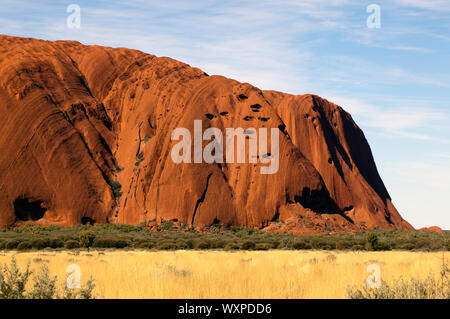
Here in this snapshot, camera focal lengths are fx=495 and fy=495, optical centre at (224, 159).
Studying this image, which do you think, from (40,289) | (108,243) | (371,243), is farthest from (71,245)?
(40,289)

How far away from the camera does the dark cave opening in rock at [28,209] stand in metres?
69.2

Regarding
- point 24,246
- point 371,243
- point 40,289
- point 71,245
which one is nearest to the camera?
point 40,289

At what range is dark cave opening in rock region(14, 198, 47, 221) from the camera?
6925 cm

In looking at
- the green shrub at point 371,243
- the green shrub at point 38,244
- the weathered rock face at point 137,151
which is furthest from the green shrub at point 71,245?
the weathered rock face at point 137,151

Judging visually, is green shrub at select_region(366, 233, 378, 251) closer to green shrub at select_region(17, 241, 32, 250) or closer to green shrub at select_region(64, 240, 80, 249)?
green shrub at select_region(64, 240, 80, 249)

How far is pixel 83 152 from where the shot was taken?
7756 cm

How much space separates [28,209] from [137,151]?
62.2 feet

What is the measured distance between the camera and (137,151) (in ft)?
264

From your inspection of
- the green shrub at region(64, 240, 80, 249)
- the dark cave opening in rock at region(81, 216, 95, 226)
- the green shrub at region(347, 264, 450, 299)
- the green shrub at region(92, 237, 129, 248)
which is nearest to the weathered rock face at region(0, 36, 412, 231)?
the dark cave opening in rock at region(81, 216, 95, 226)

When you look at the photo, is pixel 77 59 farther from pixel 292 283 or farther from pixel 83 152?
pixel 292 283

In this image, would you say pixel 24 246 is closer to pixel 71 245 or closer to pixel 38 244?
pixel 38 244

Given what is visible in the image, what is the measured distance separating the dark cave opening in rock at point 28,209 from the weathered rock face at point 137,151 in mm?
143

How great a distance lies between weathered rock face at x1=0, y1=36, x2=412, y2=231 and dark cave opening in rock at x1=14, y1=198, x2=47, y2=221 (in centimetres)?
14
